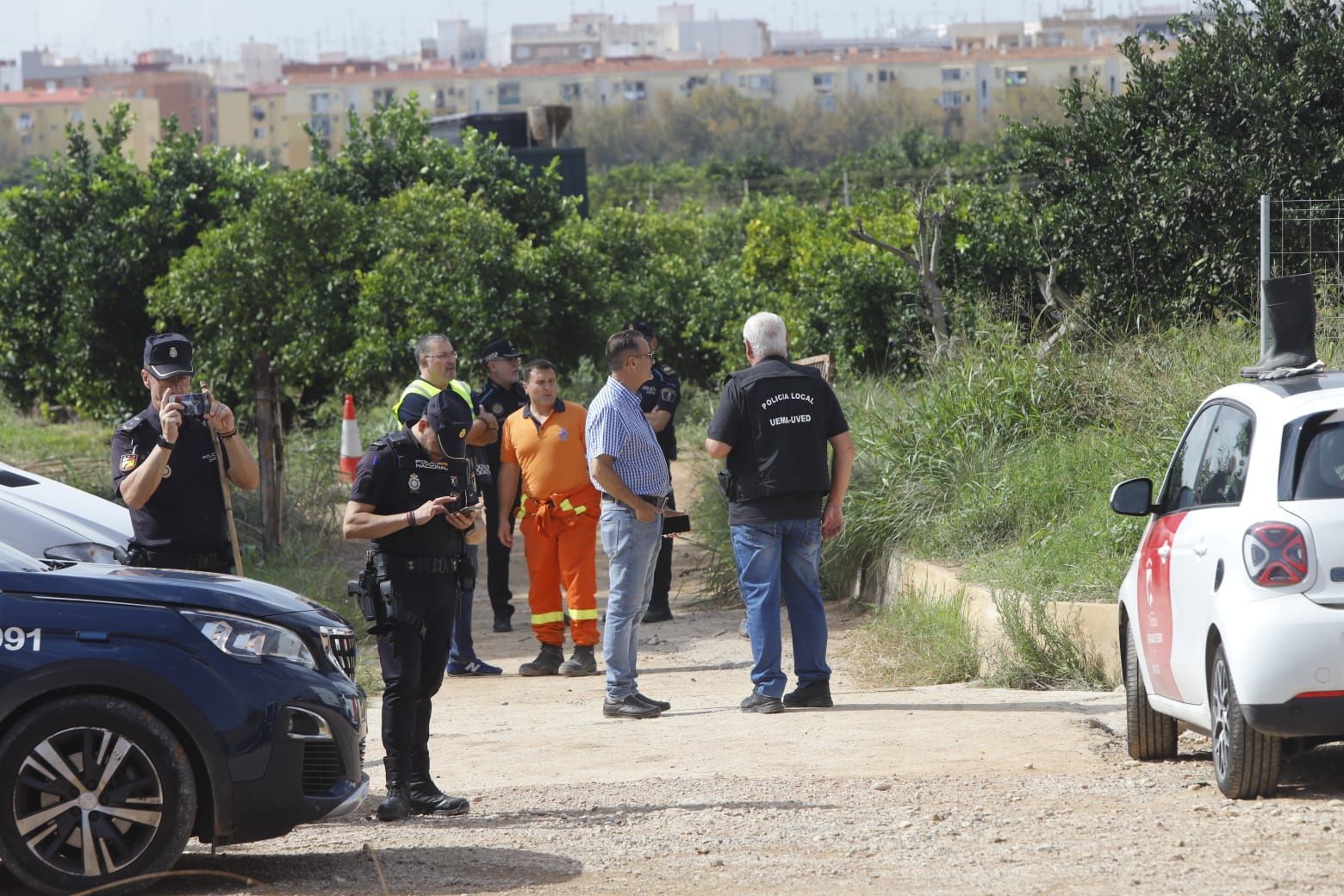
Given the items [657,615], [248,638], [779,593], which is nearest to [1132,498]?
[779,593]

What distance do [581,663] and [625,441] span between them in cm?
220

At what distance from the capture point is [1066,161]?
14.8 metres

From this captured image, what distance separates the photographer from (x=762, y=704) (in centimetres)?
845

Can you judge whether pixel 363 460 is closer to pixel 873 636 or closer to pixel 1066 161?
pixel 873 636

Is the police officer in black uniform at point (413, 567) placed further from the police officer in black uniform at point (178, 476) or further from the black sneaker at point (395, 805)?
the police officer in black uniform at point (178, 476)

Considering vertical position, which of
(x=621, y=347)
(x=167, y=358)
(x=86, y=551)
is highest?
(x=167, y=358)

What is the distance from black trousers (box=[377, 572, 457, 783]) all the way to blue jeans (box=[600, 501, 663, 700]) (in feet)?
6.94

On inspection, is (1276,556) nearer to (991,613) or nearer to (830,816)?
(830,816)

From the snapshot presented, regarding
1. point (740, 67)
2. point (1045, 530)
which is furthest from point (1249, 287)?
point (740, 67)

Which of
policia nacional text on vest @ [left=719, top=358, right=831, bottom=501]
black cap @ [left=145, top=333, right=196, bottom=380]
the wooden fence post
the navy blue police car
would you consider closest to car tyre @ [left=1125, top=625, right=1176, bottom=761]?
policia nacional text on vest @ [left=719, top=358, right=831, bottom=501]

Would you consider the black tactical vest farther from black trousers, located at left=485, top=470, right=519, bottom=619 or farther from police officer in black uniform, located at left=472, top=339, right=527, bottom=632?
police officer in black uniform, located at left=472, top=339, right=527, bottom=632

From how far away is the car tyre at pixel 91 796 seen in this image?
5.14 meters

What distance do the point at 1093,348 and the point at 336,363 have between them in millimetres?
8962

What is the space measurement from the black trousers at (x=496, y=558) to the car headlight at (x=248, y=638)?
4.87 metres
